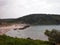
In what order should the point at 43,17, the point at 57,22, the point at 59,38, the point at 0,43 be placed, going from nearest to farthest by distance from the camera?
1. the point at 0,43
2. the point at 59,38
3. the point at 43,17
4. the point at 57,22

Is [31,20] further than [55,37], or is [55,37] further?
[31,20]

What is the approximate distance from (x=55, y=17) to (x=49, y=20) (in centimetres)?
710

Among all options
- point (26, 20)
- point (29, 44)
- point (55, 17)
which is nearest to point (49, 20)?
point (55, 17)

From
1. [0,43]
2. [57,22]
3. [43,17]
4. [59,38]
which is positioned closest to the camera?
[0,43]

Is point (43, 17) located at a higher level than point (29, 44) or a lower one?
lower

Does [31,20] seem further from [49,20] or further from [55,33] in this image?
[55,33]

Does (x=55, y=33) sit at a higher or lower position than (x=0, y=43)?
lower

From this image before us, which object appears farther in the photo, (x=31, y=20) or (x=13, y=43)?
(x=31, y=20)

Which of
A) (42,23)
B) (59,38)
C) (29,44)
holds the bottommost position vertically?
(42,23)

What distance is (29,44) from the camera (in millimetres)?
25000

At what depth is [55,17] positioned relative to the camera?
17525 centimetres

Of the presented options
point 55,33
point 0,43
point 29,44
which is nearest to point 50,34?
point 55,33

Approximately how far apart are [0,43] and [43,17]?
5649 inches

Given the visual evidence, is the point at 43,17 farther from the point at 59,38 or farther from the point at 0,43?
the point at 0,43
